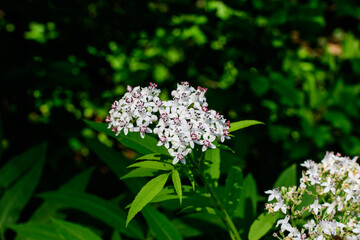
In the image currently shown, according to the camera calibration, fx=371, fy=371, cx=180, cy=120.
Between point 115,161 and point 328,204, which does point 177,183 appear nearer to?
point 328,204

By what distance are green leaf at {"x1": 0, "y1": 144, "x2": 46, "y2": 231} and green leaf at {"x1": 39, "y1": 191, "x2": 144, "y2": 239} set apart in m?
0.25

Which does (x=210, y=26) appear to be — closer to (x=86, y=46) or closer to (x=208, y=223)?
(x=86, y=46)

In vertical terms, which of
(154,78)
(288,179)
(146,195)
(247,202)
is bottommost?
(146,195)

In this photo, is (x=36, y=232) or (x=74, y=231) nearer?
(x=74, y=231)

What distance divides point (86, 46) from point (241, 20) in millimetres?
1162

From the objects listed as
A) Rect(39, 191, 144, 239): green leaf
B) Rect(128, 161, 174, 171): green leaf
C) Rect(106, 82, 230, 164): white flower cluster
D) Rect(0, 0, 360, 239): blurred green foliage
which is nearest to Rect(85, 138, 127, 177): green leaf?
Rect(39, 191, 144, 239): green leaf

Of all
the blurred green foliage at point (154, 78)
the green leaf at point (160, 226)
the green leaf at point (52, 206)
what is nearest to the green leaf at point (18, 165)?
the blurred green foliage at point (154, 78)

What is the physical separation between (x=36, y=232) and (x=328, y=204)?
1.53 metres

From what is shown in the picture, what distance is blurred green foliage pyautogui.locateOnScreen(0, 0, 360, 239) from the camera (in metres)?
2.58

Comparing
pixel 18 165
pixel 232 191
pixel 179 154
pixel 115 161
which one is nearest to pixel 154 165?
pixel 179 154

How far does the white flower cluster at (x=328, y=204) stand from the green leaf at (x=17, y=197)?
159 centimetres

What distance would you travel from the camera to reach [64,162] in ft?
10.3

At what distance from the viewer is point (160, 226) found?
1.90 meters

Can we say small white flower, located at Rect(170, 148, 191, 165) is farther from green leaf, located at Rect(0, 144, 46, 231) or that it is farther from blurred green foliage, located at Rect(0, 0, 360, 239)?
green leaf, located at Rect(0, 144, 46, 231)
